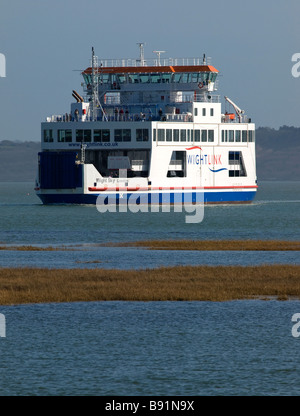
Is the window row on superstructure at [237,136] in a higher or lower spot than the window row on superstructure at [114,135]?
higher

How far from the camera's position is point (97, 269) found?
46.7m

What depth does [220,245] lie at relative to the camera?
62.9 metres

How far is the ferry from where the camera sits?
341ft

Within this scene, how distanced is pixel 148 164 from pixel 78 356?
78.8m

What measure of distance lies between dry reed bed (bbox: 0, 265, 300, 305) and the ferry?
5634 centimetres

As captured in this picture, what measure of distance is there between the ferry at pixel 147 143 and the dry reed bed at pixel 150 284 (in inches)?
2218

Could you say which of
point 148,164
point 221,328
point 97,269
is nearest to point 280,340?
point 221,328

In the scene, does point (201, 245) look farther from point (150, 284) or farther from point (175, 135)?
point (175, 135)

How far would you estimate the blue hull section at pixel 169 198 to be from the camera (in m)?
104

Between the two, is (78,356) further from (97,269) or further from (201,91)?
(201,91)

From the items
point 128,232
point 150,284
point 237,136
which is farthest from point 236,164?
point 150,284

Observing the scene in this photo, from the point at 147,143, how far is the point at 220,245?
45.0 m

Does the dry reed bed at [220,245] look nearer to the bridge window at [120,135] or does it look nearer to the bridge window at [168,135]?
the bridge window at [120,135]

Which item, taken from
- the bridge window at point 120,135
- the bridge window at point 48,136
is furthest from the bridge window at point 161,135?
the bridge window at point 48,136
